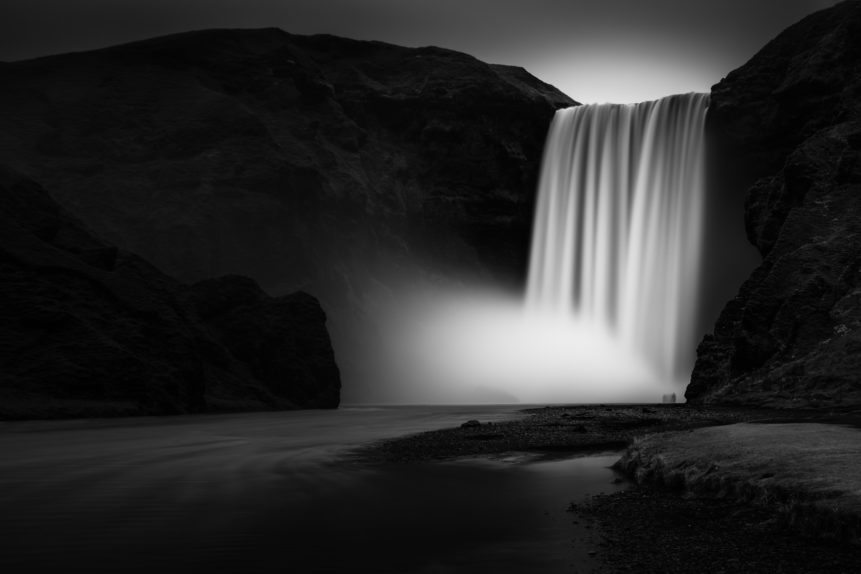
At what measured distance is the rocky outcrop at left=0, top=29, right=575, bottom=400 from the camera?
7338 cm

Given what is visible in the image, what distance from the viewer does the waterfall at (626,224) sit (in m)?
65.3

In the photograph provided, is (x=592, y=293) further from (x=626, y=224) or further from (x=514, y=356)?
(x=514, y=356)

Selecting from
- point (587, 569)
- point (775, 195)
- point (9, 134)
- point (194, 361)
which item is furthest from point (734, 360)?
point (9, 134)

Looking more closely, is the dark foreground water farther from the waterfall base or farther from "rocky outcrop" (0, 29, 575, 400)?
"rocky outcrop" (0, 29, 575, 400)

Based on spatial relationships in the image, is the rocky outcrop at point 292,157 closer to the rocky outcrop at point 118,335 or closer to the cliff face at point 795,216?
the rocky outcrop at point 118,335

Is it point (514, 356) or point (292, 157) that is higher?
point (292, 157)

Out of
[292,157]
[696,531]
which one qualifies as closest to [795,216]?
[696,531]

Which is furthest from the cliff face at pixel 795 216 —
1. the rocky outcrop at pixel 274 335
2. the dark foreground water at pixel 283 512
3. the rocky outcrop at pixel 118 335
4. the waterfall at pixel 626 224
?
the rocky outcrop at pixel 118 335

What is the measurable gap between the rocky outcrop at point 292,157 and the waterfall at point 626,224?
5.54m

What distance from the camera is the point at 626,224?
70875mm

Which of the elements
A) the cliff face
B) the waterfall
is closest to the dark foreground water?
the cliff face

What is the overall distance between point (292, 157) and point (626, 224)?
32.9 m

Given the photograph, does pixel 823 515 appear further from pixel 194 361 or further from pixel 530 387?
pixel 530 387

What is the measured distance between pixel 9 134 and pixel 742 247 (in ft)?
223
